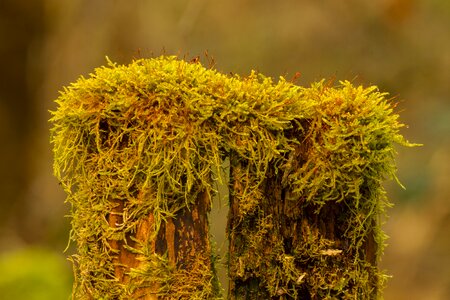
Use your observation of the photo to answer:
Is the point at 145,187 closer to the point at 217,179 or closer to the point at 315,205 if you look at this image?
the point at 217,179

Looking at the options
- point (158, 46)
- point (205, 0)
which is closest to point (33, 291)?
point (158, 46)

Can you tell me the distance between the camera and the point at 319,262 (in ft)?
7.25

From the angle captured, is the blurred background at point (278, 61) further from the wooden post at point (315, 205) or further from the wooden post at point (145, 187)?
the wooden post at point (145, 187)

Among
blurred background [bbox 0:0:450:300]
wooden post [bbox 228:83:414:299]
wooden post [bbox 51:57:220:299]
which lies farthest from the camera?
blurred background [bbox 0:0:450:300]

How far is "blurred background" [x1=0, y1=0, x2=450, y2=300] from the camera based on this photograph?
20.0ft

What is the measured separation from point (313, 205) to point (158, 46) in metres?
4.40

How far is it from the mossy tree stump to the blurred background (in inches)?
138

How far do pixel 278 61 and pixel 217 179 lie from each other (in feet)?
14.3

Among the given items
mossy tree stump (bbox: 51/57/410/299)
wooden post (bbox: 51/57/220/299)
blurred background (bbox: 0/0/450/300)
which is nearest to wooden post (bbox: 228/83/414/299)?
mossy tree stump (bbox: 51/57/410/299)

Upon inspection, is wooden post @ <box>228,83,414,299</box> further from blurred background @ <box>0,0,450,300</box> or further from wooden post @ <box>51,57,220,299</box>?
blurred background @ <box>0,0,450,300</box>

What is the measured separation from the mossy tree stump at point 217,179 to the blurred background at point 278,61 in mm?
3506

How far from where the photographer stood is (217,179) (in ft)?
6.83

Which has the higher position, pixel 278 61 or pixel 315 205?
pixel 278 61

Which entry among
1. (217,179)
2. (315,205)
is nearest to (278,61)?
(315,205)
